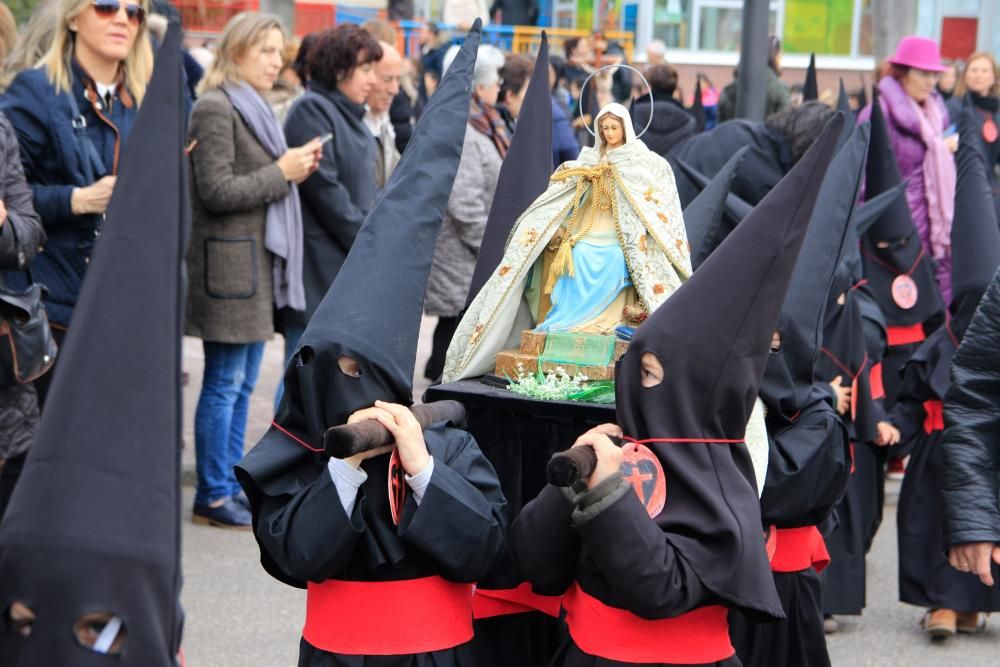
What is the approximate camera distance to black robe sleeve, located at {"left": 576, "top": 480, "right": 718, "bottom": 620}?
3.46 metres

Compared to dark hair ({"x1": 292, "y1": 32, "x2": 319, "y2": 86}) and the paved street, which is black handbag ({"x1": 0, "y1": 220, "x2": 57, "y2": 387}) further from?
dark hair ({"x1": 292, "y1": 32, "x2": 319, "y2": 86})

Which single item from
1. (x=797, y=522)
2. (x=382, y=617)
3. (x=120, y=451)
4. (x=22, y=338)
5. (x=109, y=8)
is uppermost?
(x=109, y=8)

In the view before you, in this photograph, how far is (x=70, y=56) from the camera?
6.06m

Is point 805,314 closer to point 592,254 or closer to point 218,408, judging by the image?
point 592,254

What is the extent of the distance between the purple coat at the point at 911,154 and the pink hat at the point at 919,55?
Result: 0.68ft

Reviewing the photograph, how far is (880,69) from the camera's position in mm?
10367

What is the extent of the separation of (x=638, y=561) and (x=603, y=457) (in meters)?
0.25

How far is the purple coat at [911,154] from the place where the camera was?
9117 mm

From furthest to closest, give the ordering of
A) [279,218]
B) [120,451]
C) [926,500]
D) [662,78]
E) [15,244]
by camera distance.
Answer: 1. [662,78]
2. [279,218]
3. [926,500]
4. [15,244]
5. [120,451]

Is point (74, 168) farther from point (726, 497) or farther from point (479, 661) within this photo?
point (726, 497)

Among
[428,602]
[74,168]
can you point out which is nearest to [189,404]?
[74,168]

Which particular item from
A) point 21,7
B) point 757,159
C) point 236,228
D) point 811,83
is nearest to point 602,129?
point 757,159

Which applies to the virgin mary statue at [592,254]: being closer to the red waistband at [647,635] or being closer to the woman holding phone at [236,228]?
the red waistband at [647,635]

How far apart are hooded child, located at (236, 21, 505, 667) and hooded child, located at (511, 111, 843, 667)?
229 millimetres
